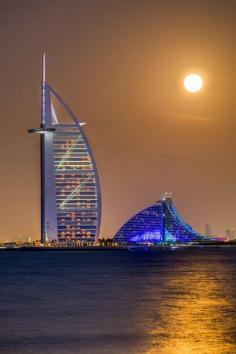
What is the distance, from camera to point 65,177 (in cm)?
17312

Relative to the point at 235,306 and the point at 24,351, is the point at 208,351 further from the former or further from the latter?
the point at 235,306

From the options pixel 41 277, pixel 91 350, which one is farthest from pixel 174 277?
pixel 91 350

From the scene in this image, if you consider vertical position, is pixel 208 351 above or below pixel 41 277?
below

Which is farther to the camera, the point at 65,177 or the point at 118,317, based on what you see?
the point at 65,177

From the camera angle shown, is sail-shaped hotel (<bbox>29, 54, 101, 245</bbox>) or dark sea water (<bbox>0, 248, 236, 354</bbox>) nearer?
dark sea water (<bbox>0, 248, 236, 354</bbox>)

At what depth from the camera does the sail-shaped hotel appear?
168 m

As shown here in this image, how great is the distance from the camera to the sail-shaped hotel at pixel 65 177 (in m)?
168

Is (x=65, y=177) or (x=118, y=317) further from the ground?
(x=65, y=177)

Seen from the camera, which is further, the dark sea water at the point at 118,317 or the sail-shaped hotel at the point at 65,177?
the sail-shaped hotel at the point at 65,177

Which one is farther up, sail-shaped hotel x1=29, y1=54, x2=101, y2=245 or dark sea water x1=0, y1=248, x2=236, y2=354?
sail-shaped hotel x1=29, y1=54, x2=101, y2=245

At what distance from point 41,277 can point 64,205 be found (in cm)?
9612

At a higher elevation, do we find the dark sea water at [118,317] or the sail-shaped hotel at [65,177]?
the sail-shaped hotel at [65,177]

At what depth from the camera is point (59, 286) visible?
64312 mm

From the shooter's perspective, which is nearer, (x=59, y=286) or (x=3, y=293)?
(x=3, y=293)
